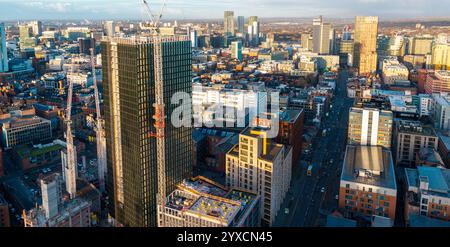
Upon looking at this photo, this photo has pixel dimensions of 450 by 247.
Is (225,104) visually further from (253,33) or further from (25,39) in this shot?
(253,33)

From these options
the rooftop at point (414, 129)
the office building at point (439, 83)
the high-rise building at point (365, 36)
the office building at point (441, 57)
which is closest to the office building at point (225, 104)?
the rooftop at point (414, 129)

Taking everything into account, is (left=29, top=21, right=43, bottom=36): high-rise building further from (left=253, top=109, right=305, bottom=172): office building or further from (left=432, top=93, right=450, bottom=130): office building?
(left=432, top=93, right=450, bottom=130): office building

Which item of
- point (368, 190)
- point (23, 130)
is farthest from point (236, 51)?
point (368, 190)

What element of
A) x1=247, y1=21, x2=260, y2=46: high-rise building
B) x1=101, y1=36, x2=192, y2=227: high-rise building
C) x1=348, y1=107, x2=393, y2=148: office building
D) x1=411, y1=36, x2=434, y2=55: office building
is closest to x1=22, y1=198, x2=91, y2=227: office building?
x1=101, y1=36, x2=192, y2=227: high-rise building

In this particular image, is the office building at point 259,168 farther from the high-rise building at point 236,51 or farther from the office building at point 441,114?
the high-rise building at point 236,51

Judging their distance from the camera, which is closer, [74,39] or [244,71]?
[244,71]
